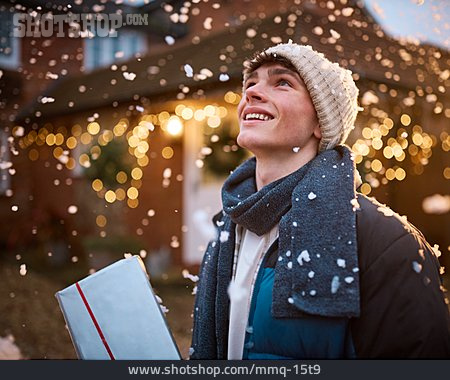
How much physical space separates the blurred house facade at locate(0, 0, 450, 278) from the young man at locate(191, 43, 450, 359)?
3308 millimetres

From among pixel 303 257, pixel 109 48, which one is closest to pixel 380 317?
pixel 303 257

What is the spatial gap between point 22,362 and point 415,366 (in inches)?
46.1

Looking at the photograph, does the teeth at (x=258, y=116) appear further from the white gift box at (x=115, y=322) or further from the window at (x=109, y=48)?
the window at (x=109, y=48)

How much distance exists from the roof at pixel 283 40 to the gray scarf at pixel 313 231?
2.21 m

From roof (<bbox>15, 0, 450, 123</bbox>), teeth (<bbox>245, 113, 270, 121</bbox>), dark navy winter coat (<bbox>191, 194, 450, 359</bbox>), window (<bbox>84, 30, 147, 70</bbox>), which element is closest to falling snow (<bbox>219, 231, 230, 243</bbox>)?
dark navy winter coat (<bbox>191, 194, 450, 359</bbox>)

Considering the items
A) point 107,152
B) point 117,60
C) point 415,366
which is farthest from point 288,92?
point 117,60

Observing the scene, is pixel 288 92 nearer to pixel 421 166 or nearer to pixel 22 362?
pixel 22 362

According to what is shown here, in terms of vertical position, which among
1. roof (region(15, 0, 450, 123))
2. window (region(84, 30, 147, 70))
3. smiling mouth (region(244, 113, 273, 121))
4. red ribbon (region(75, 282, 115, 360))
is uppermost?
window (region(84, 30, 147, 70))

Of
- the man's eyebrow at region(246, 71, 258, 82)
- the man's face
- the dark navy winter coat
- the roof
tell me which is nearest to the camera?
the dark navy winter coat

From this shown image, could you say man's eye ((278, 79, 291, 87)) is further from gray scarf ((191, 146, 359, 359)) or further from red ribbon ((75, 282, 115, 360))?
red ribbon ((75, 282, 115, 360))

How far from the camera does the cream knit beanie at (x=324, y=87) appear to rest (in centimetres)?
178

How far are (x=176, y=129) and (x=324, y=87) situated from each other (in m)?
6.58

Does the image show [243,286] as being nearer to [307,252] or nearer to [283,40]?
[307,252]

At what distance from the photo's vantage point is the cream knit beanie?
1.78 meters
